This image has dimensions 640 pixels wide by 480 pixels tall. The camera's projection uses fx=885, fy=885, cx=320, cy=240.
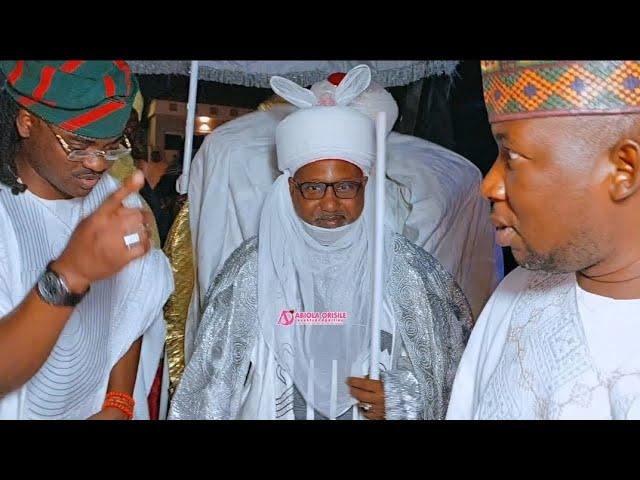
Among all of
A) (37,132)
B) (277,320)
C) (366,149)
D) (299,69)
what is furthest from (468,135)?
(37,132)

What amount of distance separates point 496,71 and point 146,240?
900mm

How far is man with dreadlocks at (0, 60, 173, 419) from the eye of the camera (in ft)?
6.56

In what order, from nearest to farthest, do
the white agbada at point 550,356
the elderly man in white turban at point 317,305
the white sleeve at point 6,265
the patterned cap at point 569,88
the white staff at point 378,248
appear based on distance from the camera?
the patterned cap at point 569,88 → the white agbada at point 550,356 → the white sleeve at point 6,265 → the white staff at point 378,248 → the elderly man in white turban at point 317,305

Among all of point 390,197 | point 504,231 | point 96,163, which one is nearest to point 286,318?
point 390,197

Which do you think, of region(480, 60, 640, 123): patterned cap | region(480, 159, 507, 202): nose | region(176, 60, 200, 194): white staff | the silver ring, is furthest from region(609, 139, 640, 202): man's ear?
region(176, 60, 200, 194): white staff

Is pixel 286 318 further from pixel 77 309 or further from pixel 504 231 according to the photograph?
pixel 504 231

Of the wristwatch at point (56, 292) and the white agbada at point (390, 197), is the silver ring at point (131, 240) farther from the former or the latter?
the white agbada at point (390, 197)

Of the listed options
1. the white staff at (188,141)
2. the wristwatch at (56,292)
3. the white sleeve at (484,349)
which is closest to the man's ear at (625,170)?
the white sleeve at (484,349)

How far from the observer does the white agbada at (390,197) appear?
2.68m

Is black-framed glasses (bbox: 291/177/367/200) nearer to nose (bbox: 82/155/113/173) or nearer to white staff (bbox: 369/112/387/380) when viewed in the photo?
white staff (bbox: 369/112/387/380)

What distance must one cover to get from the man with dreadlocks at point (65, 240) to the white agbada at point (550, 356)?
85cm

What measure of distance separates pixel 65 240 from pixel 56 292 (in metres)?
0.32

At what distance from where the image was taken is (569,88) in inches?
68.2

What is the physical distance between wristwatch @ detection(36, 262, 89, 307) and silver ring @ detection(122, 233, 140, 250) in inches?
6.1
